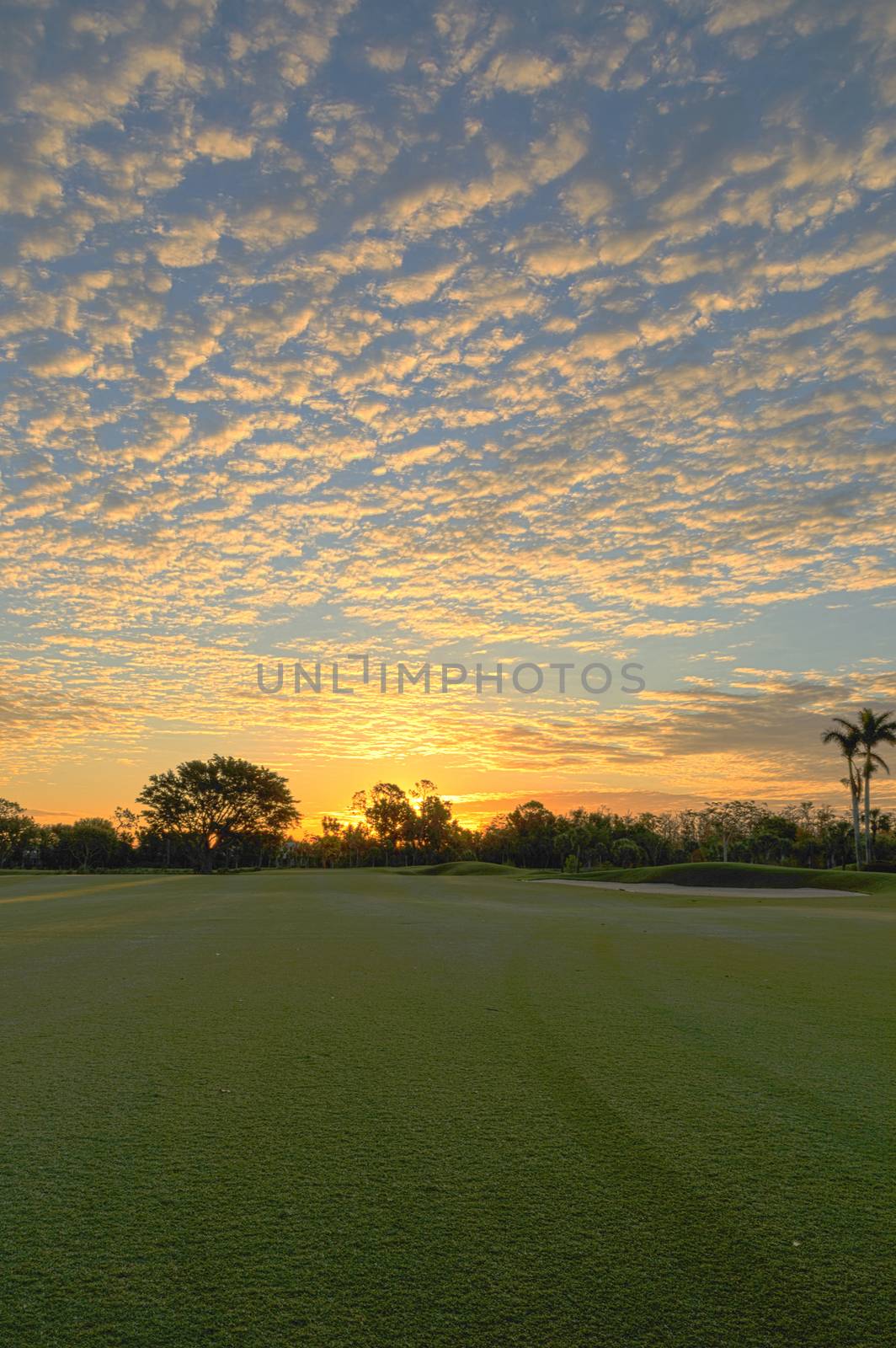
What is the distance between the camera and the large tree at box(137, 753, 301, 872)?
7694cm

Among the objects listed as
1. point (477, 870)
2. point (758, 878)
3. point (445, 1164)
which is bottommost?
point (477, 870)

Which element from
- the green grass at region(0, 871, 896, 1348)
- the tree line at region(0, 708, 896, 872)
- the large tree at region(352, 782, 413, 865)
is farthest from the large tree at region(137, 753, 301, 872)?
the green grass at region(0, 871, 896, 1348)

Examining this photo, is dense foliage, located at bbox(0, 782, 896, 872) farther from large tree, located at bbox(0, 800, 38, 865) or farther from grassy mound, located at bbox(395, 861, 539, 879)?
grassy mound, located at bbox(395, 861, 539, 879)

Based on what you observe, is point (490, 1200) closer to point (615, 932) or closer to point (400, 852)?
point (615, 932)

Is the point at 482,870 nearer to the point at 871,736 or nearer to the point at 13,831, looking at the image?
the point at 871,736

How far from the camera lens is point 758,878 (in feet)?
142

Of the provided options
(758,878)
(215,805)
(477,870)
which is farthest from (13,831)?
(758,878)

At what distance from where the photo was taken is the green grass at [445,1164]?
265cm

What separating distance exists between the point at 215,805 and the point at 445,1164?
7781 cm

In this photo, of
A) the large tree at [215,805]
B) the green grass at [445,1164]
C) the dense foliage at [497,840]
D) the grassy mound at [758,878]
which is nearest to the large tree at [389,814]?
the dense foliage at [497,840]

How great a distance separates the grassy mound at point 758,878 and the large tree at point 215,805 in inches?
1559

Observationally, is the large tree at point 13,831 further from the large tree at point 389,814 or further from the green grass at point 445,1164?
the green grass at point 445,1164

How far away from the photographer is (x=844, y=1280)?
2828 millimetres

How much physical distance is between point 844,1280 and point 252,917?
15.4 meters
